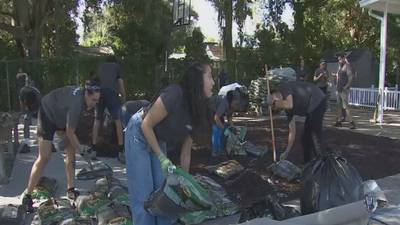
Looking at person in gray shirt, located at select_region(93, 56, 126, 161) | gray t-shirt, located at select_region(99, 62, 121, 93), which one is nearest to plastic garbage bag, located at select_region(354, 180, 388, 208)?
person in gray shirt, located at select_region(93, 56, 126, 161)

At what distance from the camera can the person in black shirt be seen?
6.45 metres

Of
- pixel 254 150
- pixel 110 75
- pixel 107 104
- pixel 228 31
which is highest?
pixel 228 31

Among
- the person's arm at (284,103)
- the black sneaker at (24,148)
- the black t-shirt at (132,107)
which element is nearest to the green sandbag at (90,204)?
the black t-shirt at (132,107)

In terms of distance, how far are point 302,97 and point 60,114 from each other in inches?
119

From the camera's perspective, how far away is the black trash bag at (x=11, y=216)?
488cm

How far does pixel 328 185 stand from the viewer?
473 cm

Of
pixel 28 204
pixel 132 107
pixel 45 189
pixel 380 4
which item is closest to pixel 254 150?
pixel 132 107

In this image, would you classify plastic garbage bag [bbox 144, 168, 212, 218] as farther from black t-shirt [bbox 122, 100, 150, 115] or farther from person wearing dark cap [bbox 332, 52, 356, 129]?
person wearing dark cap [bbox 332, 52, 356, 129]

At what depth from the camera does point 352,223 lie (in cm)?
342

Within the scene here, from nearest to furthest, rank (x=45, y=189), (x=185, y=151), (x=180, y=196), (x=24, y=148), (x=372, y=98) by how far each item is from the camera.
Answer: (x=180, y=196), (x=185, y=151), (x=45, y=189), (x=24, y=148), (x=372, y=98)

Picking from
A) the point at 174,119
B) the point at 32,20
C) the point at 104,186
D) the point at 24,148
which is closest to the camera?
the point at 174,119

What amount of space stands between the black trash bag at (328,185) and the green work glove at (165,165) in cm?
154

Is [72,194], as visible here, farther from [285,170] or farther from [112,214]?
[285,170]

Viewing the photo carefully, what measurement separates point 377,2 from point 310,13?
13693mm
